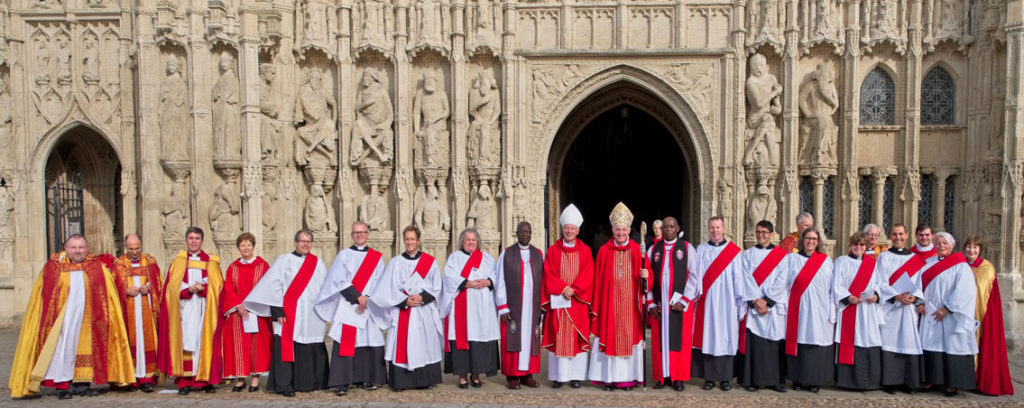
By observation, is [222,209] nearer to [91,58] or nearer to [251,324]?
[91,58]

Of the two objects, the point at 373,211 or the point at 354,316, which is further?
the point at 373,211

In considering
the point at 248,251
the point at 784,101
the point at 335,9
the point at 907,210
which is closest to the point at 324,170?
the point at 335,9

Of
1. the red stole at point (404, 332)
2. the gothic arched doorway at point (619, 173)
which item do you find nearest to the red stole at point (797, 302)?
the red stole at point (404, 332)

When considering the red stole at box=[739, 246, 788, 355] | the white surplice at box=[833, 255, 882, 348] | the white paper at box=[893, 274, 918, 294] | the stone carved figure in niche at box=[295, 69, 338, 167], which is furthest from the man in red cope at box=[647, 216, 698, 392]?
the stone carved figure in niche at box=[295, 69, 338, 167]

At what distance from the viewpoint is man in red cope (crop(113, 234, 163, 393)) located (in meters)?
7.39

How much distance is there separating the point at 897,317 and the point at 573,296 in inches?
127

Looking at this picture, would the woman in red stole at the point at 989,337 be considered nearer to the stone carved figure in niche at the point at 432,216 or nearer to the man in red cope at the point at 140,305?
the stone carved figure in niche at the point at 432,216

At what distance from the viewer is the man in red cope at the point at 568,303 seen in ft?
24.1

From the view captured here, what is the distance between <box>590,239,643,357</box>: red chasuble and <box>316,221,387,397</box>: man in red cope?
2.21m

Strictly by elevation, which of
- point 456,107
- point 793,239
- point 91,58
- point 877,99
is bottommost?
point 793,239

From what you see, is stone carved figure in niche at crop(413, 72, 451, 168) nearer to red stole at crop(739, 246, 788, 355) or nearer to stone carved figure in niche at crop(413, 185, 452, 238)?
stone carved figure in niche at crop(413, 185, 452, 238)

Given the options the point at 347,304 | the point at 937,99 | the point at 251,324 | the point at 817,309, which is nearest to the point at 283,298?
the point at 251,324

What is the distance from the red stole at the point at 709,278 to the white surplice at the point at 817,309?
1.67 feet

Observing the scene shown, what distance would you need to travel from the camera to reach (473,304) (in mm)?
7539
